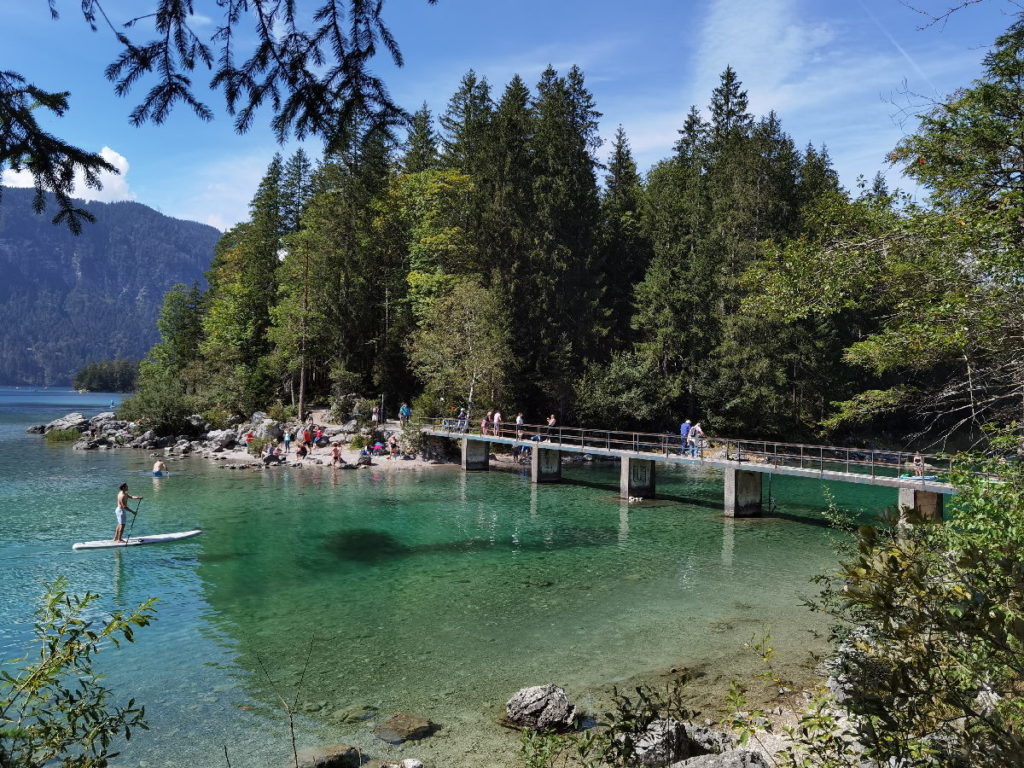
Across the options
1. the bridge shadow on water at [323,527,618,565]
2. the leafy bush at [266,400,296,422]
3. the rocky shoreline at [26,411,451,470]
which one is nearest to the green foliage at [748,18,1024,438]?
the bridge shadow on water at [323,527,618,565]

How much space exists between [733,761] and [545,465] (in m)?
32.4

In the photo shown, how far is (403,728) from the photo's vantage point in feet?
33.8

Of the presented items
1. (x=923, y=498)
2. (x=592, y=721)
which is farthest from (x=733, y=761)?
(x=923, y=498)

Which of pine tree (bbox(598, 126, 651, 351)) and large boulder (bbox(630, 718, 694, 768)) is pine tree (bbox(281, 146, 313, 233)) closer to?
pine tree (bbox(598, 126, 651, 351))

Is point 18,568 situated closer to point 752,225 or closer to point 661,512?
point 661,512

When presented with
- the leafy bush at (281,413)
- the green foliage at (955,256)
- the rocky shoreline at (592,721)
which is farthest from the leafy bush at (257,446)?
the green foliage at (955,256)

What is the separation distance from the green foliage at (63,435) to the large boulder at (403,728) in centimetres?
5913

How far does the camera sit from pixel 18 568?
1880cm

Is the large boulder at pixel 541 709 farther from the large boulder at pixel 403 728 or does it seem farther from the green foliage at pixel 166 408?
the green foliage at pixel 166 408

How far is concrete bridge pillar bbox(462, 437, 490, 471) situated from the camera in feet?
141

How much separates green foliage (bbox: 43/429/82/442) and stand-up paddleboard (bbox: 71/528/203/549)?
42868 millimetres

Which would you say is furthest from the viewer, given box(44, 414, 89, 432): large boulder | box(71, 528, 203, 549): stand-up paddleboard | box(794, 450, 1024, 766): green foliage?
box(44, 414, 89, 432): large boulder

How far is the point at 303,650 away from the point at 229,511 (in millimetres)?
16509

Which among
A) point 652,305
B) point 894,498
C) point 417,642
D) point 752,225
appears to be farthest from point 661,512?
Result: point 752,225
